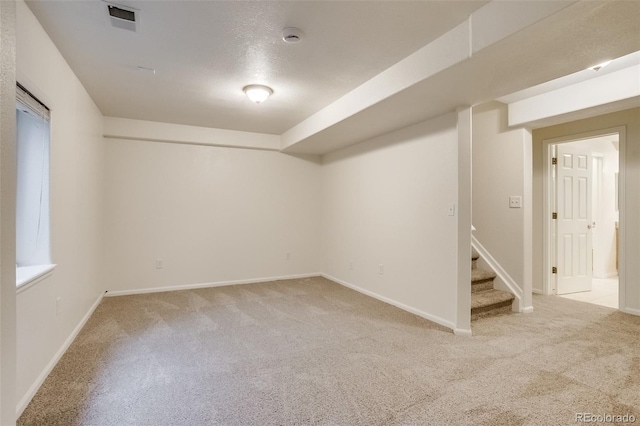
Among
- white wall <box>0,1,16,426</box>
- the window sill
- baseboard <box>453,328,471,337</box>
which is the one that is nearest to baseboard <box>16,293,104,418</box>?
the window sill

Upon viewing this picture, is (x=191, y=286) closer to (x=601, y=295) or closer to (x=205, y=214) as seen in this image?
(x=205, y=214)

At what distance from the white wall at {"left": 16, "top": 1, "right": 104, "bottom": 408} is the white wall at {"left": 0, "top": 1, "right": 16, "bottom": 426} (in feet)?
2.45

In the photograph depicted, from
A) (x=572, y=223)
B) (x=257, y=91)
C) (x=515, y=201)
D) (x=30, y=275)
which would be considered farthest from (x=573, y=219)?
(x=30, y=275)

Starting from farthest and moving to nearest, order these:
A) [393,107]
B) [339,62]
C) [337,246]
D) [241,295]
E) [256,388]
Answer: [337,246], [241,295], [393,107], [339,62], [256,388]

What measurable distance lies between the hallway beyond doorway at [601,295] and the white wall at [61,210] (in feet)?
18.2

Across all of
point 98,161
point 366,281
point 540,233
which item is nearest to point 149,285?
point 98,161

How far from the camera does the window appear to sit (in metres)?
2.13

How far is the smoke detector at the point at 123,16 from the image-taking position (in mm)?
1909

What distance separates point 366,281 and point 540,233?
8.21 feet

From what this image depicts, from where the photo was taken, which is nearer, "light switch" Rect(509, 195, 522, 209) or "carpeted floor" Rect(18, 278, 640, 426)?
"carpeted floor" Rect(18, 278, 640, 426)

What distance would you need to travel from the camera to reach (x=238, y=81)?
2.98 meters

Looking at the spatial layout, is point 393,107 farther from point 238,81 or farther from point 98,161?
point 98,161

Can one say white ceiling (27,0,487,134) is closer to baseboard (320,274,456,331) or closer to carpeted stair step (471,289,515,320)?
baseboard (320,274,456,331)

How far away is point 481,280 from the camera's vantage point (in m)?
3.79
